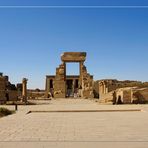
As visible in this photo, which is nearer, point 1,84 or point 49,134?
point 49,134

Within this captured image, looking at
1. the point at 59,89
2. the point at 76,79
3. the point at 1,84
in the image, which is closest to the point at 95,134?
the point at 1,84

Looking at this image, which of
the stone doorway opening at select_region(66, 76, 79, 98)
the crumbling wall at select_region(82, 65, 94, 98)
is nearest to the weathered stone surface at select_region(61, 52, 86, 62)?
the crumbling wall at select_region(82, 65, 94, 98)

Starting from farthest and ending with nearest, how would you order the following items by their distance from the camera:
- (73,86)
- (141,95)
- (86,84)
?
(73,86) → (86,84) → (141,95)

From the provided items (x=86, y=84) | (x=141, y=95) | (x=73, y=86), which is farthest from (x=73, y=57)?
(x=141, y=95)

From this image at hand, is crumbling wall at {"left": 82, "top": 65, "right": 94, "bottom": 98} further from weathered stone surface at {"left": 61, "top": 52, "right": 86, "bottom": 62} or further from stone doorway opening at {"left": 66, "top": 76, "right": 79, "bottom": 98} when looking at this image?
stone doorway opening at {"left": 66, "top": 76, "right": 79, "bottom": 98}

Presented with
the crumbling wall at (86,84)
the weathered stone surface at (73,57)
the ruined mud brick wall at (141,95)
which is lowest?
the ruined mud brick wall at (141,95)

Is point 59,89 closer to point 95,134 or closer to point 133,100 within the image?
point 133,100

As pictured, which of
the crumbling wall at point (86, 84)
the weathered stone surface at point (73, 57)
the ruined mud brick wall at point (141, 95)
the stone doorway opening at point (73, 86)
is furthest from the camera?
the stone doorway opening at point (73, 86)

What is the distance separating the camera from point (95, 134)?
9.41 metres

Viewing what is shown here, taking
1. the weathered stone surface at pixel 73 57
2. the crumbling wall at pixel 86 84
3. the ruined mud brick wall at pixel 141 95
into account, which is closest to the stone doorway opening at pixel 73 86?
the crumbling wall at pixel 86 84

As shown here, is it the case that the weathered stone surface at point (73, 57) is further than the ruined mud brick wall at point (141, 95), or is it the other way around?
the weathered stone surface at point (73, 57)

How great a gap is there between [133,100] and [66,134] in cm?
2088

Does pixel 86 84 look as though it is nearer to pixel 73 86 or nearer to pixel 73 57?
pixel 73 57

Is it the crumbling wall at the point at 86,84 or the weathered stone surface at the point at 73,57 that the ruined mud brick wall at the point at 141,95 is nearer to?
the crumbling wall at the point at 86,84
